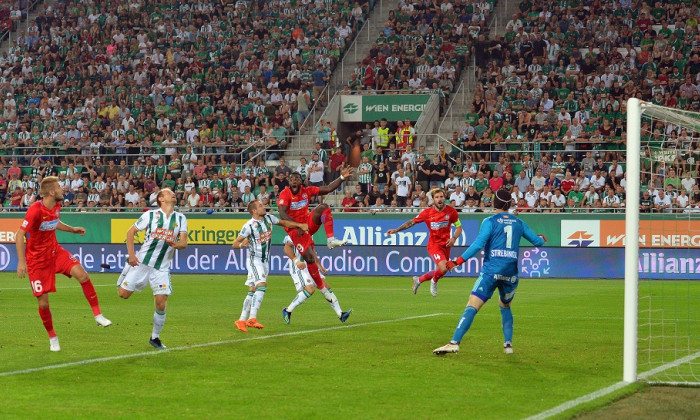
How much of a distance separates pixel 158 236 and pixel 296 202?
4401 millimetres

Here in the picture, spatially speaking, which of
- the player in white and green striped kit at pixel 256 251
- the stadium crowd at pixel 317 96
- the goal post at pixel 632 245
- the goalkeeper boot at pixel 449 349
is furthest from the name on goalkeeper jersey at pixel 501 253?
the stadium crowd at pixel 317 96

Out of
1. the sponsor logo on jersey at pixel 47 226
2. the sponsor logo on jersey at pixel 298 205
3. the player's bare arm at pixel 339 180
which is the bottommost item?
the sponsor logo on jersey at pixel 47 226

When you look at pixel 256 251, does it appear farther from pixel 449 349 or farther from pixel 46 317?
pixel 449 349

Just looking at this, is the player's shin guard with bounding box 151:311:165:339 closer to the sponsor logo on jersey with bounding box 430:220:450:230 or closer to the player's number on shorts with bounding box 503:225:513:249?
the player's number on shorts with bounding box 503:225:513:249

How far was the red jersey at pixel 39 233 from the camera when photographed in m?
13.1

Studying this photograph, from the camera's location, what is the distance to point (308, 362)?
1216cm

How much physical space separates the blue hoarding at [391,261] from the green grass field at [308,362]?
28.1 ft

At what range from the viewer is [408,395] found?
9.75 m

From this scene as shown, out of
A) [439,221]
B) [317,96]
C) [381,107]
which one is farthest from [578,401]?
[317,96]

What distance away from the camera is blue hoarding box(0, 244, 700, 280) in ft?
97.6

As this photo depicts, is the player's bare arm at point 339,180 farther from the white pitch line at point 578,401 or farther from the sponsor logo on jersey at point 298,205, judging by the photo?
the white pitch line at point 578,401

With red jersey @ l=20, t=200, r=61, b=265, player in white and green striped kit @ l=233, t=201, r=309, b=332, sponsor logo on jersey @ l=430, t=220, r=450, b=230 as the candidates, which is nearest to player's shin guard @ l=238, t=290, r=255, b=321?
player in white and green striped kit @ l=233, t=201, r=309, b=332

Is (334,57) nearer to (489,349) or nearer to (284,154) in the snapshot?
(284,154)

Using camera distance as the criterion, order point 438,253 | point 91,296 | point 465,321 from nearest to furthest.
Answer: point 465,321
point 91,296
point 438,253
